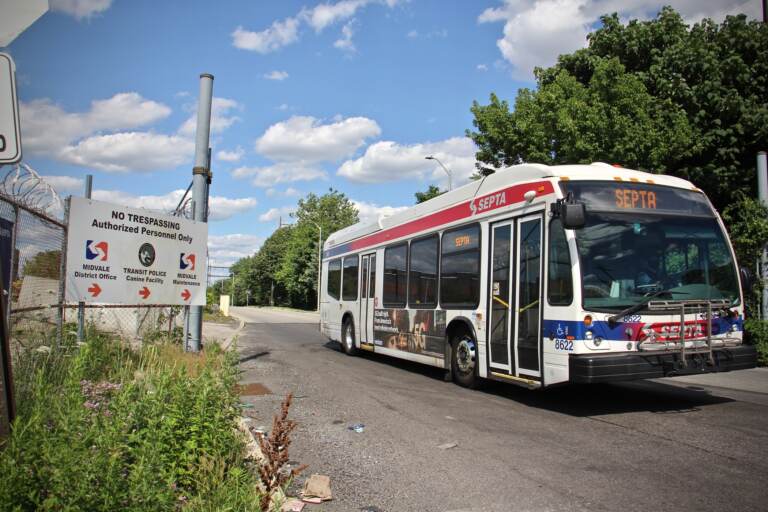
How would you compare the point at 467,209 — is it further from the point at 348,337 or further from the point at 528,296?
the point at 348,337

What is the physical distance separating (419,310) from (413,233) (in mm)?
1623

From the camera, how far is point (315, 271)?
238ft

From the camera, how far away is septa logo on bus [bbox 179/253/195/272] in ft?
38.5

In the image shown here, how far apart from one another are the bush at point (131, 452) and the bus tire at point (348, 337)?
10.1 m

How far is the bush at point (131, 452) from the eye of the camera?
3.04 meters

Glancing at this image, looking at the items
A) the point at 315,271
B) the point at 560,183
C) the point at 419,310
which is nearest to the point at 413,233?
the point at 419,310

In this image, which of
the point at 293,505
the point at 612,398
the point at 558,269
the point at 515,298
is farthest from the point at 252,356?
the point at 293,505

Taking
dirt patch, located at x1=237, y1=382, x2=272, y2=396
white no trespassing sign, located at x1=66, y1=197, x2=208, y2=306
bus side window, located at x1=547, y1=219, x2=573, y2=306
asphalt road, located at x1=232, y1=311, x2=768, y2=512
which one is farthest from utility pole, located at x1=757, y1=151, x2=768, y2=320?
white no trespassing sign, located at x1=66, y1=197, x2=208, y2=306

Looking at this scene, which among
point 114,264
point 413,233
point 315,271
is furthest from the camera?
point 315,271

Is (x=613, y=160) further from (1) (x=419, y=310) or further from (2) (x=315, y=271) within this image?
(2) (x=315, y=271)

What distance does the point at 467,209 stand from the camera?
1002cm

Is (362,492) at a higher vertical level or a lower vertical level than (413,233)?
lower

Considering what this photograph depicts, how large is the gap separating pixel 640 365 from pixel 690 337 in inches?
37.8

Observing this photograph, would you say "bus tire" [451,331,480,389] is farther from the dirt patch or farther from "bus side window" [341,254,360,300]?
Result: "bus side window" [341,254,360,300]
